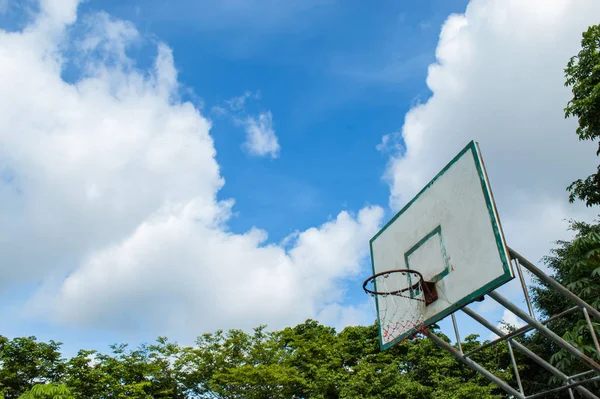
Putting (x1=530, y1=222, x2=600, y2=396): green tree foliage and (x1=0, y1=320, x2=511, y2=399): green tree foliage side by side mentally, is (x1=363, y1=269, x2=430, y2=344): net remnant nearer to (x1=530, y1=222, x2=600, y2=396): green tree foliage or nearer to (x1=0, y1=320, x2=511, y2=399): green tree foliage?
(x1=530, y1=222, x2=600, y2=396): green tree foliage

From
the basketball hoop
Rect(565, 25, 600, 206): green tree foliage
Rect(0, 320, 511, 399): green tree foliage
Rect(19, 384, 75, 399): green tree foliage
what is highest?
Rect(565, 25, 600, 206): green tree foliage

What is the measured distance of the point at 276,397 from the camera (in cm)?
1739

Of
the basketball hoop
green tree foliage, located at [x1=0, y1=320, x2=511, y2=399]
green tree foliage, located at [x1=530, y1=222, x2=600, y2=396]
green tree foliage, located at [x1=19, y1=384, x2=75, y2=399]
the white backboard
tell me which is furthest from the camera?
green tree foliage, located at [x1=0, y1=320, x2=511, y2=399]

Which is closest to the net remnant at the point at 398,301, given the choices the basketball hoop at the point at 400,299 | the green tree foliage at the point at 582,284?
the basketball hoop at the point at 400,299

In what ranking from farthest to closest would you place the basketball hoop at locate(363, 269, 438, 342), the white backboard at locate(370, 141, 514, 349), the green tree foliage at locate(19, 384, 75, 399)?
1. the green tree foliage at locate(19, 384, 75, 399)
2. the basketball hoop at locate(363, 269, 438, 342)
3. the white backboard at locate(370, 141, 514, 349)

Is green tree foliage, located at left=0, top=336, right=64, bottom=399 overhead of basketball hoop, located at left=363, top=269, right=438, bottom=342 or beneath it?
overhead

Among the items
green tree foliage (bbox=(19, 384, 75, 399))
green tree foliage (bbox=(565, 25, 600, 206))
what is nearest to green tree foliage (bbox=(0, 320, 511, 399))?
green tree foliage (bbox=(19, 384, 75, 399))

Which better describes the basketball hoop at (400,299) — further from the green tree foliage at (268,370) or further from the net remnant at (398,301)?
the green tree foliage at (268,370)

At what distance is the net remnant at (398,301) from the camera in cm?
630

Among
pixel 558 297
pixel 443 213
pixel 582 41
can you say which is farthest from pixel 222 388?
pixel 582 41

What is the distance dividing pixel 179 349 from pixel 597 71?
17.0 m

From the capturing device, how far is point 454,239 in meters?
5.89

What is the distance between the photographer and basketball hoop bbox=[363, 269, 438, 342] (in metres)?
6.23

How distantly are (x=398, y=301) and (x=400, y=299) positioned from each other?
0.06 metres
